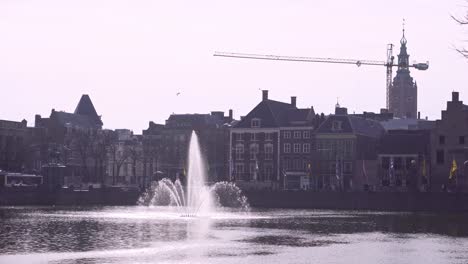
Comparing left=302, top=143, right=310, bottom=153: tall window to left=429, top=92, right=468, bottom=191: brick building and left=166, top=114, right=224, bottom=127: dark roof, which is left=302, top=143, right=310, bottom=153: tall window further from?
left=166, top=114, right=224, bottom=127: dark roof

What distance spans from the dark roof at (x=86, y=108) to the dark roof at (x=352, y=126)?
69.5 m

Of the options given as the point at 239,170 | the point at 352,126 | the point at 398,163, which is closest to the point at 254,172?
the point at 239,170

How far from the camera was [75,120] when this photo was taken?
179 m

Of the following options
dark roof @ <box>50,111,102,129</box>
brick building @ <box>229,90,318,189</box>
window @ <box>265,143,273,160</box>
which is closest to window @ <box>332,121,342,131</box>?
brick building @ <box>229,90,318,189</box>

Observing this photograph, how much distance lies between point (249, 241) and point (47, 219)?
27.1 meters

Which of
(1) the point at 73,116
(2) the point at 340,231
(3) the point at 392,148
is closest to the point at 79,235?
(2) the point at 340,231

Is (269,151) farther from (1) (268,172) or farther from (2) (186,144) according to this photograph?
(2) (186,144)

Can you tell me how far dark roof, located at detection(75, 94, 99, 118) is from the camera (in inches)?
7598

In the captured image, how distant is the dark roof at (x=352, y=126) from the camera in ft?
445

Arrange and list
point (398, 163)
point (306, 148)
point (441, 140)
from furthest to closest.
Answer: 1. point (306, 148)
2. point (398, 163)
3. point (441, 140)

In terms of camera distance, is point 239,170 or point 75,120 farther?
point 75,120

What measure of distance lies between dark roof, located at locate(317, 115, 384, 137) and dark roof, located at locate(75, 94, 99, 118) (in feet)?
228

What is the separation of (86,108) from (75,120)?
15.6 metres

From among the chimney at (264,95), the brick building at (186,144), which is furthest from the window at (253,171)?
the chimney at (264,95)
